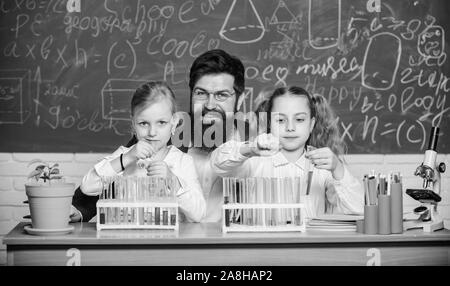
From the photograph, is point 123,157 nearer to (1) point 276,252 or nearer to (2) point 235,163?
(2) point 235,163

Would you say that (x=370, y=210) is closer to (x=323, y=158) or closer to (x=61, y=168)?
(x=323, y=158)

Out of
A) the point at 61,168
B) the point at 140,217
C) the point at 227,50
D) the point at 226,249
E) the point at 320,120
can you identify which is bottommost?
the point at 226,249

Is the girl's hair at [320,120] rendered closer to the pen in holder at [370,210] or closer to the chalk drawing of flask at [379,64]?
the chalk drawing of flask at [379,64]

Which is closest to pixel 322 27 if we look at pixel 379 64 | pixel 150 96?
pixel 379 64

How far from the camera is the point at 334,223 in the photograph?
3023 mm

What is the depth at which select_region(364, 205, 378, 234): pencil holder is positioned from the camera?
2906mm

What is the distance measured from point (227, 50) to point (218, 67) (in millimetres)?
165

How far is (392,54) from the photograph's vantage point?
13.9 ft

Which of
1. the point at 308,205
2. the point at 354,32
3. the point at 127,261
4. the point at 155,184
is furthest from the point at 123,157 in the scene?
the point at 354,32
